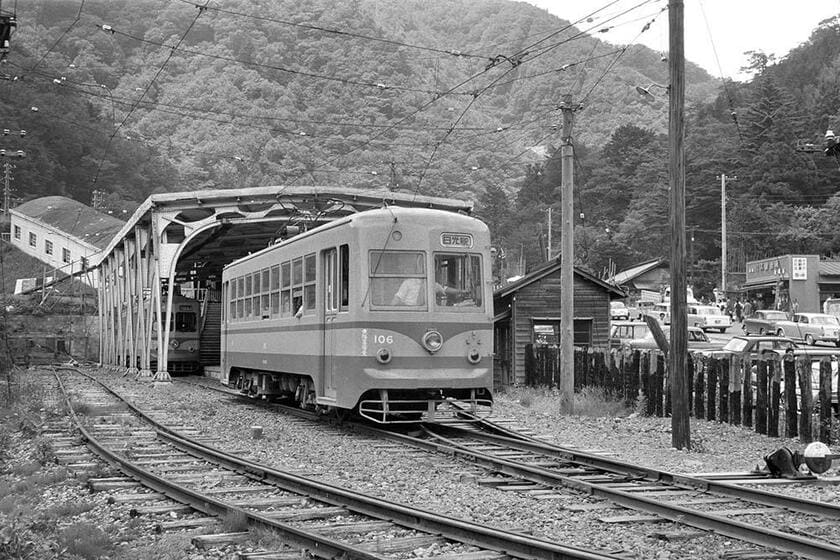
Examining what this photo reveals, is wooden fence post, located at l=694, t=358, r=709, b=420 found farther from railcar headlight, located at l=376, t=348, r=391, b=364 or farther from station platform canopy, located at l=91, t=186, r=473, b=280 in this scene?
station platform canopy, located at l=91, t=186, r=473, b=280

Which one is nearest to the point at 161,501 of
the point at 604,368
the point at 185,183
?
the point at 604,368

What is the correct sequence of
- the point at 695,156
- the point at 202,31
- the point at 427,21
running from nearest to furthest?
the point at 695,156, the point at 202,31, the point at 427,21

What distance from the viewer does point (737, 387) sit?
14.7 meters

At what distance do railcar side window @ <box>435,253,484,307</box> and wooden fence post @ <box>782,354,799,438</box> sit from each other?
4391mm

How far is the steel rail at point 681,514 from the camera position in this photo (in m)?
6.30

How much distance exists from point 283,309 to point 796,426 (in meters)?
8.17

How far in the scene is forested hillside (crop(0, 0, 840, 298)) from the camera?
48500mm

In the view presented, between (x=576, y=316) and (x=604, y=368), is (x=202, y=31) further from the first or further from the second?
(x=604, y=368)

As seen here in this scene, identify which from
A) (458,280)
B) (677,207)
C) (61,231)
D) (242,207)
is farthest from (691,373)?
(61,231)

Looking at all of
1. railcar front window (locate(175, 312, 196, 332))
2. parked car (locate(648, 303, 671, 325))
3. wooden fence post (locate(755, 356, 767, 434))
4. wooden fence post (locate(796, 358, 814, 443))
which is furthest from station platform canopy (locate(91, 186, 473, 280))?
parked car (locate(648, 303, 671, 325))

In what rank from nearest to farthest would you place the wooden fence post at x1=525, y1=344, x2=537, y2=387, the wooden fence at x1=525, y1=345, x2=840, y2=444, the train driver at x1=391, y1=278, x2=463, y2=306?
the wooden fence at x1=525, y1=345, x2=840, y2=444 → the train driver at x1=391, y1=278, x2=463, y2=306 → the wooden fence post at x1=525, y1=344, x2=537, y2=387

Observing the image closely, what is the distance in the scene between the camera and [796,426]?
13172 millimetres

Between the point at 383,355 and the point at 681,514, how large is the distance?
5.80 meters

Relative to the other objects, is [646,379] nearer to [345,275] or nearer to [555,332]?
[345,275]
